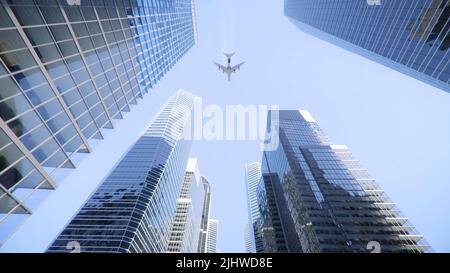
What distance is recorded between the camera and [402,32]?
60.5 metres

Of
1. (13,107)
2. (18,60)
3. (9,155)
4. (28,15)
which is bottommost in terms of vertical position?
(9,155)

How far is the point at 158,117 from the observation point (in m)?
133

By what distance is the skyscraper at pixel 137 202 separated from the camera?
66.9 m

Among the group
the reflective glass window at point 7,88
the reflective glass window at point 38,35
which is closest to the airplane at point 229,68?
the reflective glass window at point 38,35

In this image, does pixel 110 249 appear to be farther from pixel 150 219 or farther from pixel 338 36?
pixel 338 36

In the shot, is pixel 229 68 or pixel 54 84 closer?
pixel 54 84

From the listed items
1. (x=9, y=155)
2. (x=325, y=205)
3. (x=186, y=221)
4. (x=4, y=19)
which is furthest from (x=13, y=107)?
(x=186, y=221)

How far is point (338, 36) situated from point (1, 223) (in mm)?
100712

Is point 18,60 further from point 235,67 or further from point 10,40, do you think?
point 235,67

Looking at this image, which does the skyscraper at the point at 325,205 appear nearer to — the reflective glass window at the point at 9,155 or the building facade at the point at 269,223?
the building facade at the point at 269,223

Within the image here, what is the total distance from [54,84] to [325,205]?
8995cm

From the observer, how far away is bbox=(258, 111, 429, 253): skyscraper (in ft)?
258

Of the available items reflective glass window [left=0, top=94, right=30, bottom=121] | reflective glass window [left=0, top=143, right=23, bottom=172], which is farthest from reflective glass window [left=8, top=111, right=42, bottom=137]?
reflective glass window [left=0, top=143, right=23, bottom=172]

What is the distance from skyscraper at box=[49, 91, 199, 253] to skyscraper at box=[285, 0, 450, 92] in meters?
74.5
